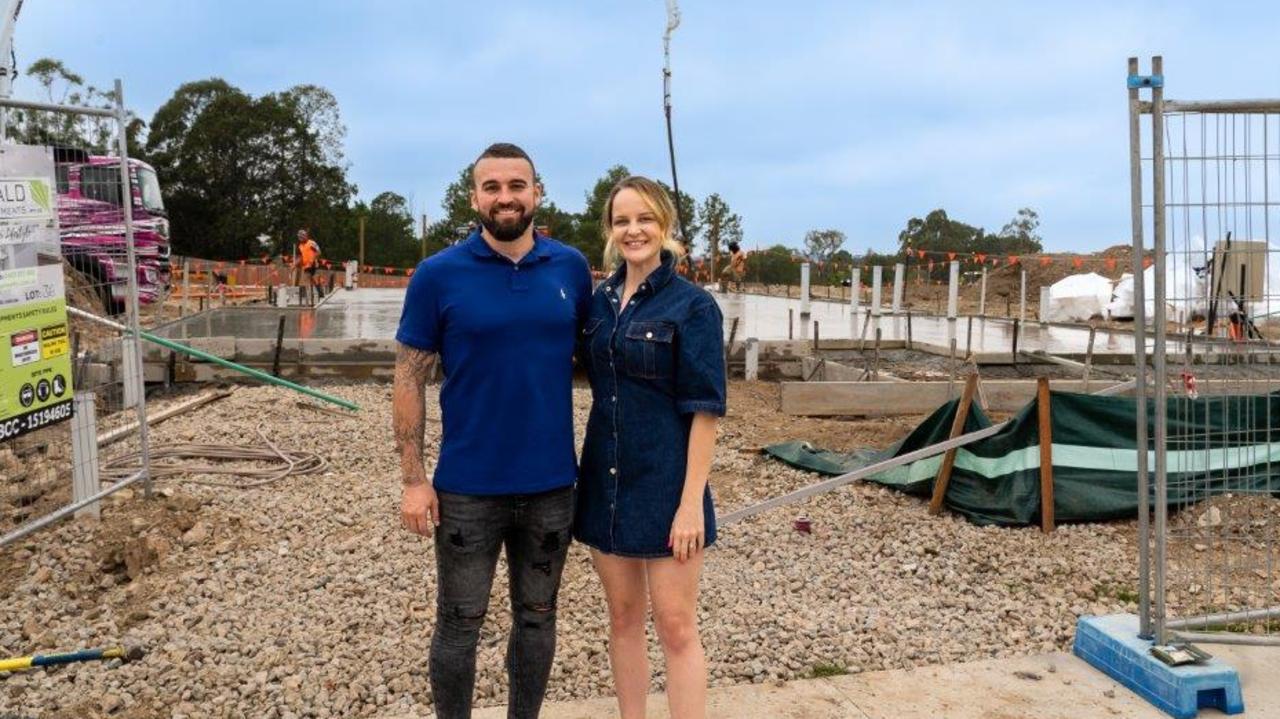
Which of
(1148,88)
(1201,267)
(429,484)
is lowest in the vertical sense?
(429,484)

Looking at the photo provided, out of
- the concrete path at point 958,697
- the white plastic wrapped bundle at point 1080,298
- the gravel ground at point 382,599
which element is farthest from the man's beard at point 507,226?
the white plastic wrapped bundle at point 1080,298

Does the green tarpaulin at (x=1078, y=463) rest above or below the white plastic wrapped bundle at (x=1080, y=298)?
below

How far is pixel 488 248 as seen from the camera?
298 centimetres

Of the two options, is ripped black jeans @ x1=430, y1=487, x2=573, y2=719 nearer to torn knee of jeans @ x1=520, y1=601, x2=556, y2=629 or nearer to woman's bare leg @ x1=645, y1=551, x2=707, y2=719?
torn knee of jeans @ x1=520, y1=601, x2=556, y2=629

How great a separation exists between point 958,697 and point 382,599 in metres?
2.84

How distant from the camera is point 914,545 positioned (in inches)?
249

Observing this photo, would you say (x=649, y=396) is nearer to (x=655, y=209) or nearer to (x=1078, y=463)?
(x=655, y=209)

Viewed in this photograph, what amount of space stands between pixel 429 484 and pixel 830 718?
1705 millimetres

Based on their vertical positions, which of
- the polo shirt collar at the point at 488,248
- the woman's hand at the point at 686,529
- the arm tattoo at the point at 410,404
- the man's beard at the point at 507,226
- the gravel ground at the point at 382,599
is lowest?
the gravel ground at the point at 382,599

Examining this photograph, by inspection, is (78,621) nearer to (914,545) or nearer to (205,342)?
(914,545)

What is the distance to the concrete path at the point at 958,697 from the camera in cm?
372

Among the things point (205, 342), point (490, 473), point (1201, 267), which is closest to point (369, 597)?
point (490, 473)

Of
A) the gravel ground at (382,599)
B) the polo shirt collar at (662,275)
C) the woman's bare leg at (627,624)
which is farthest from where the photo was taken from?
the gravel ground at (382,599)

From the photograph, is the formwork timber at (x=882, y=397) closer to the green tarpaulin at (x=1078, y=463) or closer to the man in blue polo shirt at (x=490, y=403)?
the green tarpaulin at (x=1078, y=463)
